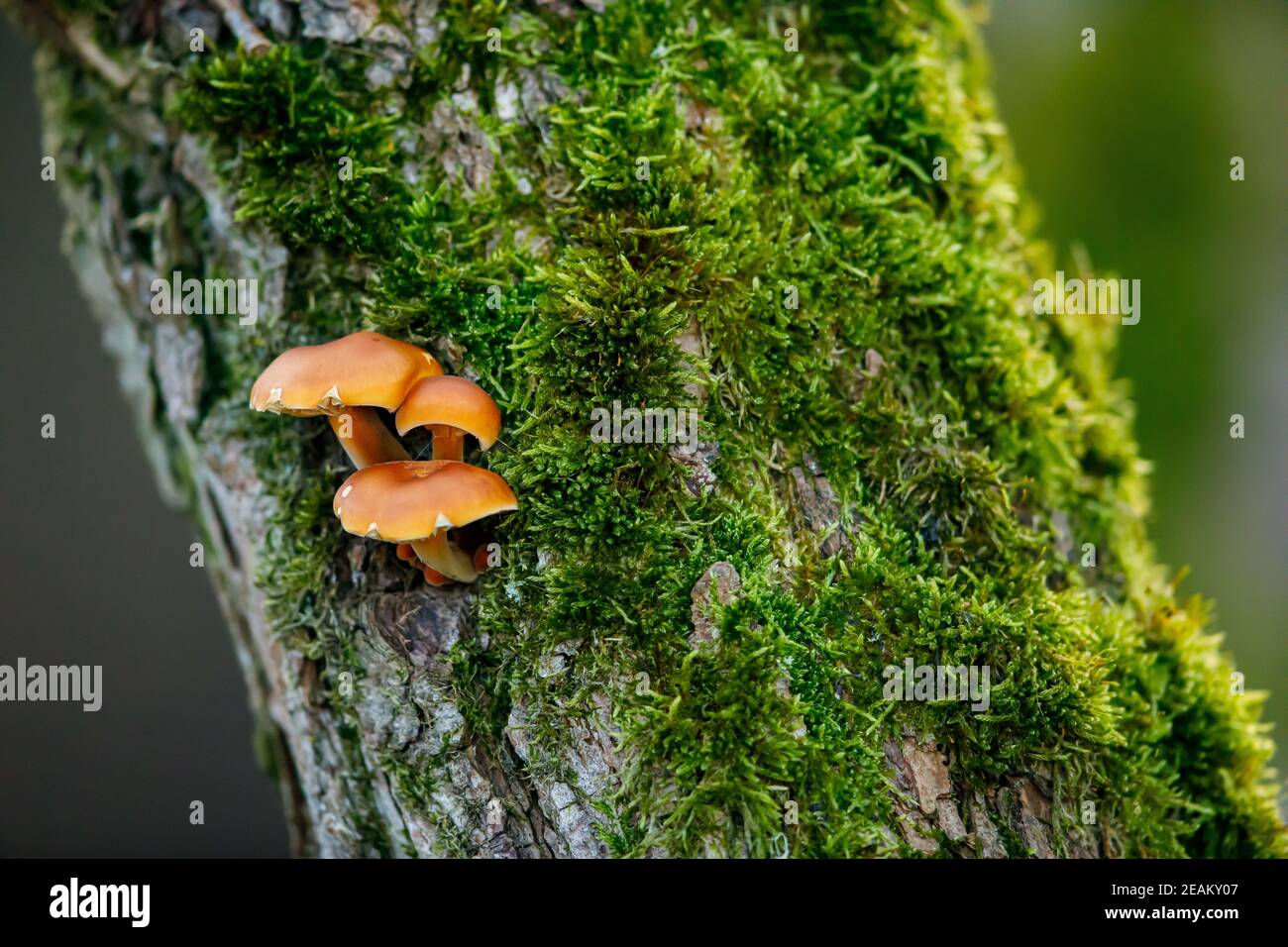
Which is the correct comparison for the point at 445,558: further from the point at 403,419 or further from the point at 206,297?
the point at 206,297

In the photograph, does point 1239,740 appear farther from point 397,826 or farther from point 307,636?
point 307,636

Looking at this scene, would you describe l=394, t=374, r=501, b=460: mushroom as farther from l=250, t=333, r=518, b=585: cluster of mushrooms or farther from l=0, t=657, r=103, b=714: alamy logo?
l=0, t=657, r=103, b=714: alamy logo

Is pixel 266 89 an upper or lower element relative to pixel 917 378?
upper

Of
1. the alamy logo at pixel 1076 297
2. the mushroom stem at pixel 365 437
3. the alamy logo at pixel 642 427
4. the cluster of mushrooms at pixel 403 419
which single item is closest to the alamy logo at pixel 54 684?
the mushroom stem at pixel 365 437

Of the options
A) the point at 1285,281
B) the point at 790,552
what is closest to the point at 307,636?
the point at 790,552
